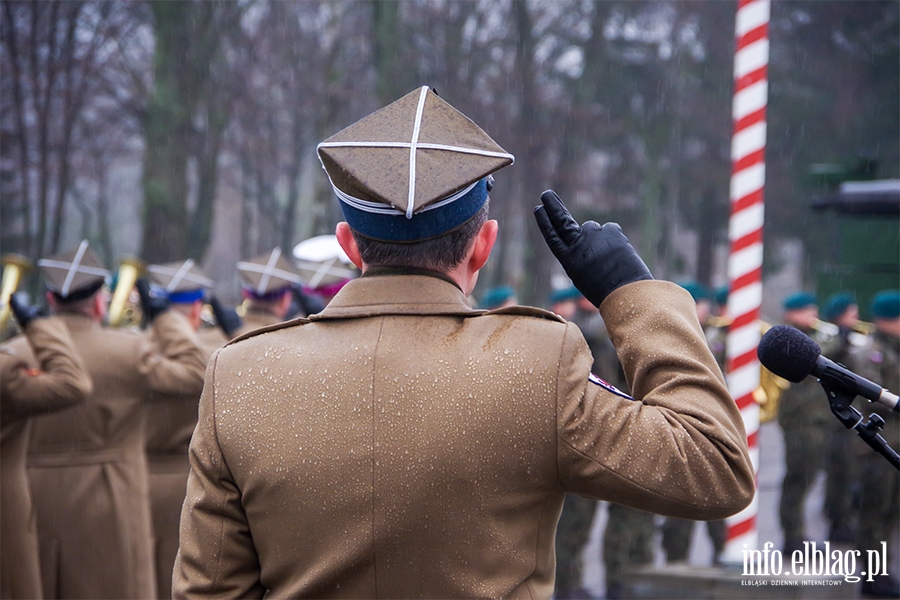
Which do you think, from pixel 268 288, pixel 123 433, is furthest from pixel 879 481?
pixel 123 433

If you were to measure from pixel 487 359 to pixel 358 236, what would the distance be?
0.34 metres

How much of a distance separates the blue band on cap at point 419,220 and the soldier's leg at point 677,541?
6805mm

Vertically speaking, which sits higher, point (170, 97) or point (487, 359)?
point (170, 97)

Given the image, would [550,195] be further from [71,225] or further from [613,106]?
[613,106]

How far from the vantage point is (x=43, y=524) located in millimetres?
5379

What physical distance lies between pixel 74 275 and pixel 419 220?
4.43 m

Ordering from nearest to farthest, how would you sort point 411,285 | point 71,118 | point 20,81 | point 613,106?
point 411,285 < point 20,81 < point 71,118 < point 613,106

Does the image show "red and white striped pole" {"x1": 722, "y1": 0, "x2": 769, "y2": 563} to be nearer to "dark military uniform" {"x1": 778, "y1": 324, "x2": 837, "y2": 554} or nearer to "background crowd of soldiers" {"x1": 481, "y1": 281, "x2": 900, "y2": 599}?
"background crowd of soldiers" {"x1": 481, "y1": 281, "x2": 900, "y2": 599}

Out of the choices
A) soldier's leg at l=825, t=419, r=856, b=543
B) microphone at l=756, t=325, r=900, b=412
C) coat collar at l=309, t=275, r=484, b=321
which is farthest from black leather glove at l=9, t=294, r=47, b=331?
soldier's leg at l=825, t=419, r=856, b=543

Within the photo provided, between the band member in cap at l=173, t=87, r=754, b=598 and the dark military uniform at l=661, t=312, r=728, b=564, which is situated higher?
the band member in cap at l=173, t=87, r=754, b=598

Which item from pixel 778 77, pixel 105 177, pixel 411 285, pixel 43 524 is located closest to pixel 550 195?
pixel 411 285

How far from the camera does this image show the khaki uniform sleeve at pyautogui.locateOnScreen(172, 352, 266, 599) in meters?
1.86

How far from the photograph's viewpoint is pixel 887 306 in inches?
A: 322

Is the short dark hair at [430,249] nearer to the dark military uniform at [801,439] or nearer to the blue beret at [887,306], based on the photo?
the blue beret at [887,306]
